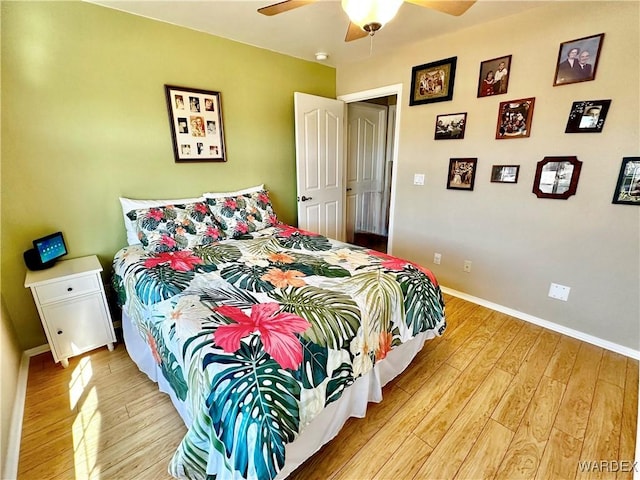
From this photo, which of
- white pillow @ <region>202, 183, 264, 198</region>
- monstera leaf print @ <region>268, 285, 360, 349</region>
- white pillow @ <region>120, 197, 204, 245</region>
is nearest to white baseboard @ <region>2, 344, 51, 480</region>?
white pillow @ <region>120, 197, 204, 245</region>

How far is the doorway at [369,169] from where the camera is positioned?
14.1 feet

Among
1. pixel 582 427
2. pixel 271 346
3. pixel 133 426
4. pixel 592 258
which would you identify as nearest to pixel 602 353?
pixel 592 258

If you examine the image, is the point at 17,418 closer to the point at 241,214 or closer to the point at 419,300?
the point at 241,214

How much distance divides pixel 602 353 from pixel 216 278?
274cm

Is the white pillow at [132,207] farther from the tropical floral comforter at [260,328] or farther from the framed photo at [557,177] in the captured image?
the framed photo at [557,177]

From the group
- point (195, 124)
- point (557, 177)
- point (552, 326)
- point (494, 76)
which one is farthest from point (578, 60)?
point (195, 124)

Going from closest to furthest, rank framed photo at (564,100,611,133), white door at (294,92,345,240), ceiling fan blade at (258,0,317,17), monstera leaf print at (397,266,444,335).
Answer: ceiling fan blade at (258,0,317,17), monstera leaf print at (397,266,444,335), framed photo at (564,100,611,133), white door at (294,92,345,240)

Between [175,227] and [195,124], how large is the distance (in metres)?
1.02

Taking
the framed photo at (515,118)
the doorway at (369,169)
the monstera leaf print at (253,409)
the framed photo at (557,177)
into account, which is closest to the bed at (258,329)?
the monstera leaf print at (253,409)

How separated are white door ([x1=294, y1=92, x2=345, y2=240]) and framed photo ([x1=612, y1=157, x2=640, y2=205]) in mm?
2514

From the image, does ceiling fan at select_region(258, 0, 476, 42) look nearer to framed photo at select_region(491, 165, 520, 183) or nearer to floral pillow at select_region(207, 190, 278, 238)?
framed photo at select_region(491, 165, 520, 183)

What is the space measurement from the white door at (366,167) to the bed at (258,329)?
233cm

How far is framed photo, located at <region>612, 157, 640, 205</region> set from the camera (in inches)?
73.6

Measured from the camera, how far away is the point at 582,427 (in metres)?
1.52
